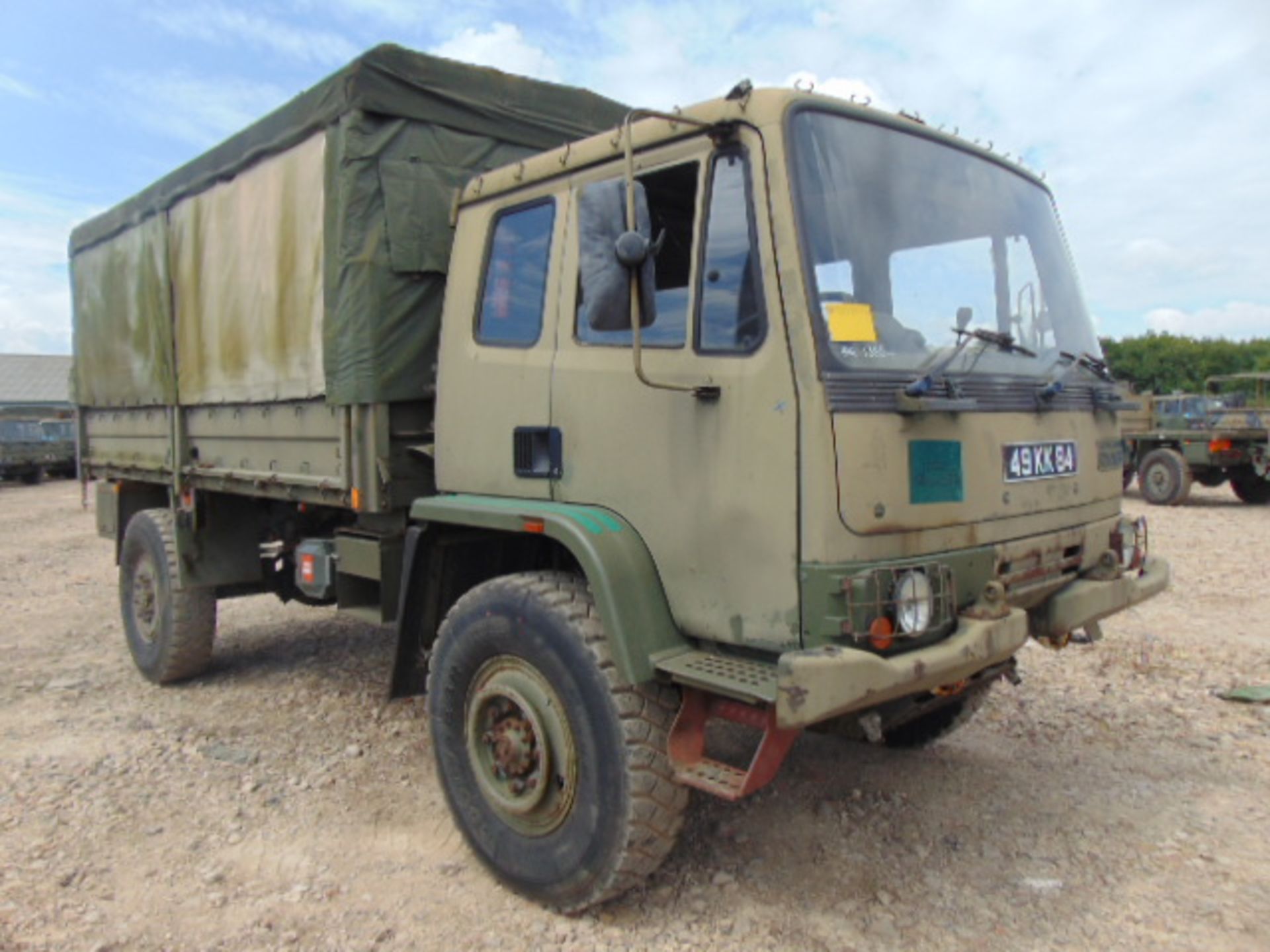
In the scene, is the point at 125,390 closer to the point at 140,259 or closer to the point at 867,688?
the point at 140,259

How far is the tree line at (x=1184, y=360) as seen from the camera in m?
37.1

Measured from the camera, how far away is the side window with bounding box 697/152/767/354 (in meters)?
2.96

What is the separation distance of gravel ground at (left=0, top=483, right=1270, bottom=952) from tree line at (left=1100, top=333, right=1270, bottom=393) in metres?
35.0

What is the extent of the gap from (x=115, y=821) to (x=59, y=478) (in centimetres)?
2876

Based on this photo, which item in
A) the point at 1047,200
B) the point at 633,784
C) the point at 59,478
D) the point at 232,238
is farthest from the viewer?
the point at 59,478

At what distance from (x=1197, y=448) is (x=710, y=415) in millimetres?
15491

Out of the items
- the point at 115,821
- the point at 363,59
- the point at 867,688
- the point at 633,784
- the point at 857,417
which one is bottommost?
the point at 115,821

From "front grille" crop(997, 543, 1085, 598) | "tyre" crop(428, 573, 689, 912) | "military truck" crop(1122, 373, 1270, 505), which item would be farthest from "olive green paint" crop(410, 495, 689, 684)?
"military truck" crop(1122, 373, 1270, 505)

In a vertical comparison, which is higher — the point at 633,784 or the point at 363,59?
the point at 363,59

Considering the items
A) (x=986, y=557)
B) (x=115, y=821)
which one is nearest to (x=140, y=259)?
(x=115, y=821)

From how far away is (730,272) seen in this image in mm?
3023

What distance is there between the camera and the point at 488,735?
355 cm

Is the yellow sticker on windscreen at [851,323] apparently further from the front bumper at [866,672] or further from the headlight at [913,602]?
the front bumper at [866,672]

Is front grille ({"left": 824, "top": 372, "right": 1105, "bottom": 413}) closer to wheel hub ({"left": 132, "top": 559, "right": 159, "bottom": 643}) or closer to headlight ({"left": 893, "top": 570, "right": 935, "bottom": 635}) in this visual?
headlight ({"left": 893, "top": 570, "right": 935, "bottom": 635})
